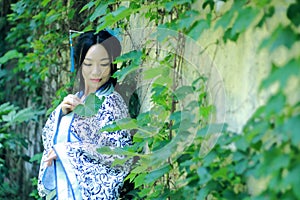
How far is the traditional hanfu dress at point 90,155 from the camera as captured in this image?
3.04 metres

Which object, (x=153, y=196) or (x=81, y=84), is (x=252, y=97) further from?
(x=81, y=84)

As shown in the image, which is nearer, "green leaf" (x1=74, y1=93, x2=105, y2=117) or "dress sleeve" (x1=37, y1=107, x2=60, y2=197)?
"green leaf" (x1=74, y1=93, x2=105, y2=117)

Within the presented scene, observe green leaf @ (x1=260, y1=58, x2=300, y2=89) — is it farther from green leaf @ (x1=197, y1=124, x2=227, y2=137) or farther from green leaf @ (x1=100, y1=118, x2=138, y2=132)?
green leaf @ (x1=100, y1=118, x2=138, y2=132)

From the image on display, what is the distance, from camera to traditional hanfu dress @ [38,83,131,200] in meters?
3.04

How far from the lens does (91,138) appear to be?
10.2 ft

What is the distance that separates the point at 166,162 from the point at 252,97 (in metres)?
0.66

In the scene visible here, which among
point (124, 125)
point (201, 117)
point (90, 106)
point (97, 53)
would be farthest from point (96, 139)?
point (201, 117)

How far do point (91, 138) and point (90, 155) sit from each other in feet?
0.28

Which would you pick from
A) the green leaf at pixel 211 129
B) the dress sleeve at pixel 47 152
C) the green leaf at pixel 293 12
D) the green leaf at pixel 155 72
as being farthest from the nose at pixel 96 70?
the green leaf at pixel 293 12

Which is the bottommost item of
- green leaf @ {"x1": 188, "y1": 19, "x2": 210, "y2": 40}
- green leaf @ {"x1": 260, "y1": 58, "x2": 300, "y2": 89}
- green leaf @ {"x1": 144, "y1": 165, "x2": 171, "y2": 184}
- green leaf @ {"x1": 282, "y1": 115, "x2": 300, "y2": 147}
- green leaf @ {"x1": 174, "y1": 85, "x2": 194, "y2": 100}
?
green leaf @ {"x1": 144, "y1": 165, "x2": 171, "y2": 184}

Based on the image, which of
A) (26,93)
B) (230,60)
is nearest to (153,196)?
(230,60)

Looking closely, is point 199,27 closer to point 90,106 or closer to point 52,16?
point 90,106

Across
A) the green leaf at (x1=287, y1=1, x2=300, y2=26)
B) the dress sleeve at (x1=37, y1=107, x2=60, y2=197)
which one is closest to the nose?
the dress sleeve at (x1=37, y1=107, x2=60, y2=197)

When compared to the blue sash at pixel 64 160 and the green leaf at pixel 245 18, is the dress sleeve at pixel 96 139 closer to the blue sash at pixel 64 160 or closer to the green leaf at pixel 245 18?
the blue sash at pixel 64 160
